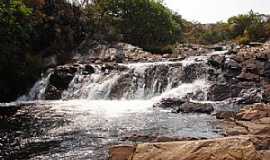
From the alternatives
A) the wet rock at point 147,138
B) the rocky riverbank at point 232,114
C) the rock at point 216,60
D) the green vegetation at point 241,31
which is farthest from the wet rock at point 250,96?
the green vegetation at point 241,31

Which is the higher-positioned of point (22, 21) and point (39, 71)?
point (22, 21)

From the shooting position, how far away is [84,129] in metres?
17.6

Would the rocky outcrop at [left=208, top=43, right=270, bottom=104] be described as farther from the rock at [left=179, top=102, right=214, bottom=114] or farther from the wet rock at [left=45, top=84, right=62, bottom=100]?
the wet rock at [left=45, top=84, right=62, bottom=100]

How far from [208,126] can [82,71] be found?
17922 mm

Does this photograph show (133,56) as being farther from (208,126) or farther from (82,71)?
(208,126)

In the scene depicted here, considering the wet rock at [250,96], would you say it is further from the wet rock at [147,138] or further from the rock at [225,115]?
the wet rock at [147,138]

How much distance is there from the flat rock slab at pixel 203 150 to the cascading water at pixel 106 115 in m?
2.64

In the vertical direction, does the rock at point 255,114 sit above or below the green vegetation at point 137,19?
below

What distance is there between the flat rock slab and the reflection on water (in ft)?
8.33

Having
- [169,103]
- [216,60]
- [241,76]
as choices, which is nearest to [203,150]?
[169,103]

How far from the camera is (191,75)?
3066 cm

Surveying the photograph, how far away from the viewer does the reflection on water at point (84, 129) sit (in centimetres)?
1405

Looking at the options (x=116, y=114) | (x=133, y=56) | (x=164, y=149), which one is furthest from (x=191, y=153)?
(x=133, y=56)

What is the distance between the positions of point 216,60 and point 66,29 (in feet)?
59.9
